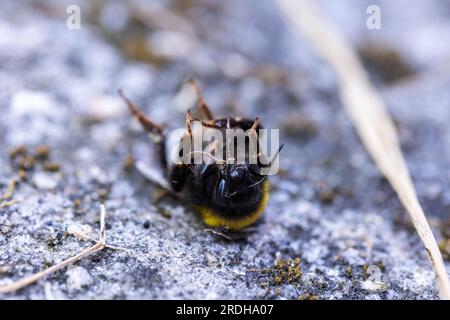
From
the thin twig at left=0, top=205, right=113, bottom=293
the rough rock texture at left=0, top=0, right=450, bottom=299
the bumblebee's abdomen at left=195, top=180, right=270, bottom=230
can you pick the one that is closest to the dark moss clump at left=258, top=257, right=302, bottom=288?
the rough rock texture at left=0, top=0, right=450, bottom=299

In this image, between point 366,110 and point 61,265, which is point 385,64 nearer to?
point 366,110

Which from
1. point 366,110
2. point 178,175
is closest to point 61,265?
point 178,175

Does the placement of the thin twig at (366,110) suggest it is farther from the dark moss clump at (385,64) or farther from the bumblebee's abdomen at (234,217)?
the bumblebee's abdomen at (234,217)

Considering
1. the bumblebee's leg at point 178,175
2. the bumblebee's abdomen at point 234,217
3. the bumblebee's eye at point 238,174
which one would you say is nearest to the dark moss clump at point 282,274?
the bumblebee's abdomen at point 234,217

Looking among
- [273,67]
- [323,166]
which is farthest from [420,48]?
[323,166]

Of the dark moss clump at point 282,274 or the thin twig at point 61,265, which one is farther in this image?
the dark moss clump at point 282,274
